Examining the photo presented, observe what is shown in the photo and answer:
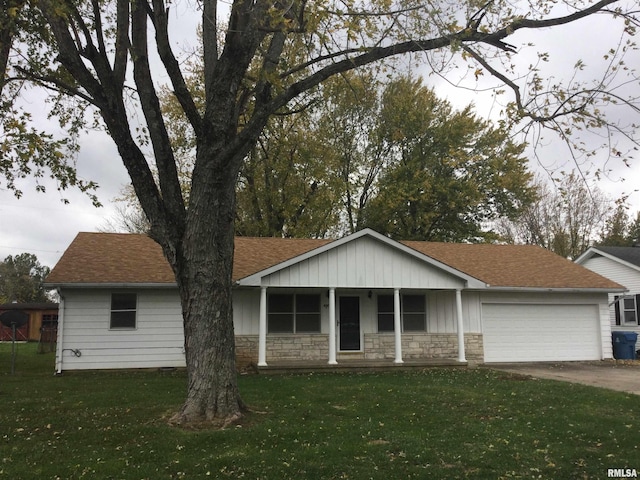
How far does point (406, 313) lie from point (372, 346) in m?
1.55

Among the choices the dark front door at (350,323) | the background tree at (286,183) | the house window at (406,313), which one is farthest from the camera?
the background tree at (286,183)

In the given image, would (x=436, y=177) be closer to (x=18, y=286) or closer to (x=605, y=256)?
(x=605, y=256)

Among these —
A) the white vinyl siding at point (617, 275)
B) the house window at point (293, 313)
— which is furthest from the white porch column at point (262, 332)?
the white vinyl siding at point (617, 275)

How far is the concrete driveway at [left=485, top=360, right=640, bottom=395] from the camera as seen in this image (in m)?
11.8

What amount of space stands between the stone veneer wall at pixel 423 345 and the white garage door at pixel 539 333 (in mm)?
485

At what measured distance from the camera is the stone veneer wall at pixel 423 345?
1562 centimetres

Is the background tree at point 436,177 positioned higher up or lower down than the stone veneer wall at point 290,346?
higher up

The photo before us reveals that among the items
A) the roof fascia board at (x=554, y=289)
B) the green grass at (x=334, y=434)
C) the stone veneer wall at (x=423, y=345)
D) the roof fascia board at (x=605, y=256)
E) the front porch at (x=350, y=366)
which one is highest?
the roof fascia board at (x=605, y=256)

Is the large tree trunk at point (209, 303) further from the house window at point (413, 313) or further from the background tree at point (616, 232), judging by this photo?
the background tree at point (616, 232)

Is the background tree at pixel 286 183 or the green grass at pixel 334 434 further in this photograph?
the background tree at pixel 286 183

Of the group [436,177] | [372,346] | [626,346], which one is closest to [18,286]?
[436,177]

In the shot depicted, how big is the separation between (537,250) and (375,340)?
8780mm

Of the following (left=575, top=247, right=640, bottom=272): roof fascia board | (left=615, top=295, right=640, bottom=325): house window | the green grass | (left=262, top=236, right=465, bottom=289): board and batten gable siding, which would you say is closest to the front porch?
(left=262, top=236, right=465, bottom=289): board and batten gable siding

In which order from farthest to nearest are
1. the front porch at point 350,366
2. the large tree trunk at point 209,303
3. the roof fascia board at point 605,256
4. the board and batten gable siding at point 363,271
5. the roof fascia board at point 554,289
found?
the roof fascia board at point 605,256 < the roof fascia board at point 554,289 < the board and batten gable siding at point 363,271 < the front porch at point 350,366 < the large tree trunk at point 209,303
